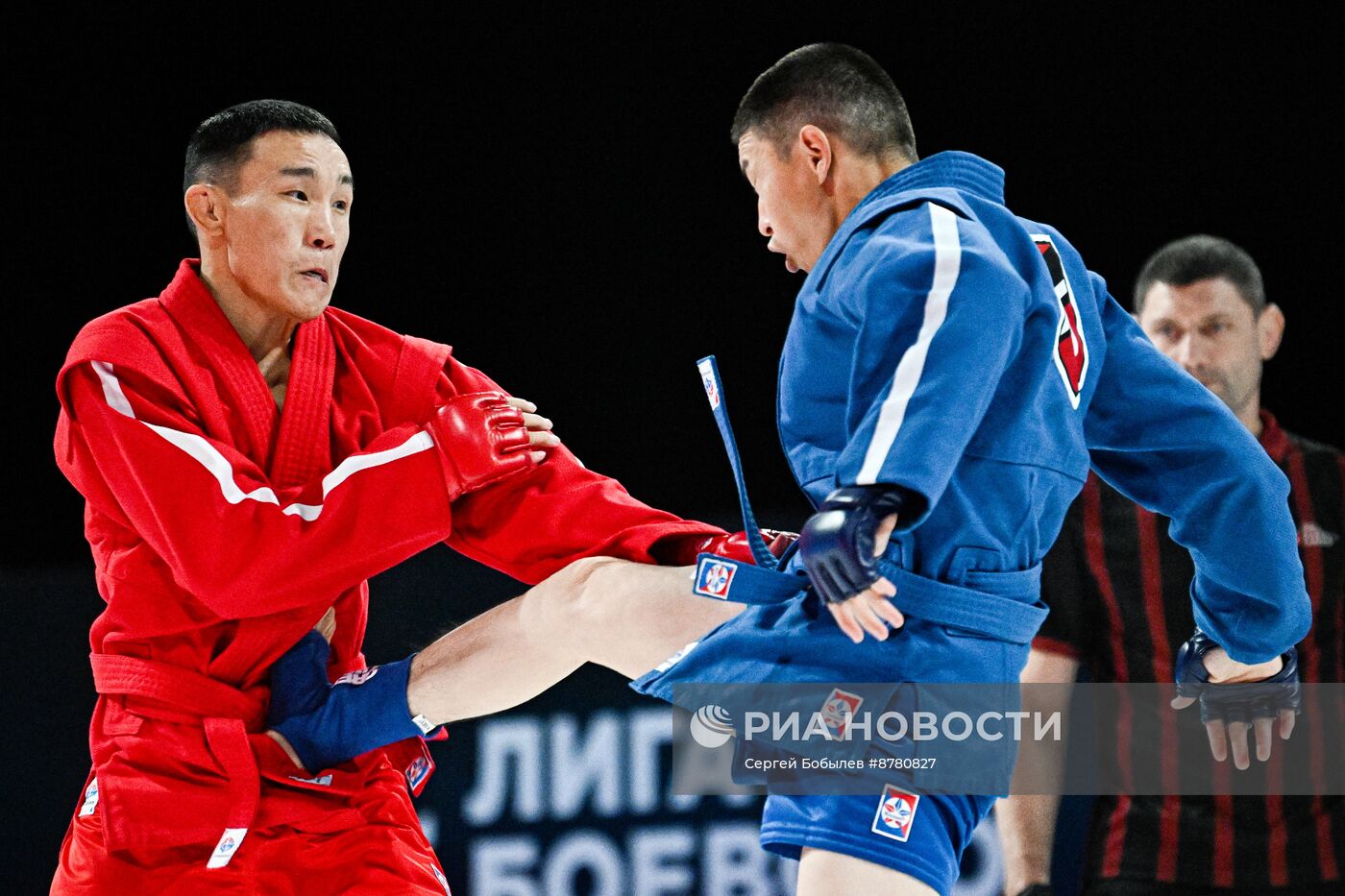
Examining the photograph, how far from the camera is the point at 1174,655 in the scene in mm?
2932

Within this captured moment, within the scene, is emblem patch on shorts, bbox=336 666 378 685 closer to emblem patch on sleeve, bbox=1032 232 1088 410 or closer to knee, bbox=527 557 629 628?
knee, bbox=527 557 629 628

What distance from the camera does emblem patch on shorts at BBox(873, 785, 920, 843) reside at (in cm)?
177

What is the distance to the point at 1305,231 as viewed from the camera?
4.23m

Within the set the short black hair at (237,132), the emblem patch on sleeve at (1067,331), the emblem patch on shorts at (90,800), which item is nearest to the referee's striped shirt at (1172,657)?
the emblem patch on sleeve at (1067,331)

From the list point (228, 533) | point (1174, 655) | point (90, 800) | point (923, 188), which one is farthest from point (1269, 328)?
point (90, 800)

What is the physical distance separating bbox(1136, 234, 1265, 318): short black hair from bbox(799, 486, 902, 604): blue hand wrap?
191cm

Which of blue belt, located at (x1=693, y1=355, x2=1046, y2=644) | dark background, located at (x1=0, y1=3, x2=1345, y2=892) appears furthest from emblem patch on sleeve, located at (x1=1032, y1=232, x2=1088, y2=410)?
dark background, located at (x1=0, y1=3, x2=1345, y2=892)

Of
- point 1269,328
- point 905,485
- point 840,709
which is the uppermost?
point 1269,328

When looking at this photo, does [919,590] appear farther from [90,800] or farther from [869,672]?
[90,800]

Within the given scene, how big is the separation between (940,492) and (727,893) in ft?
6.84

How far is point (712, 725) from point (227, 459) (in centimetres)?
78

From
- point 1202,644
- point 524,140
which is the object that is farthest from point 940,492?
point 524,140

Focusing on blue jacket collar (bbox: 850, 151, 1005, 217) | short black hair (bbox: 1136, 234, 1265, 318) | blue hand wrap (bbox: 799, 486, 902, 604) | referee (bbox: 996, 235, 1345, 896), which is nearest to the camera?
blue hand wrap (bbox: 799, 486, 902, 604)

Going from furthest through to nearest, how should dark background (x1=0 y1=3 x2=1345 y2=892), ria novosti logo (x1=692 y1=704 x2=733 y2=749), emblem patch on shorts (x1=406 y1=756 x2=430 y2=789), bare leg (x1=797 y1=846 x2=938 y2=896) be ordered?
1. dark background (x1=0 y1=3 x2=1345 y2=892)
2. emblem patch on shorts (x1=406 y1=756 x2=430 y2=789)
3. ria novosti logo (x1=692 y1=704 x2=733 y2=749)
4. bare leg (x1=797 y1=846 x2=938 y2=896)
